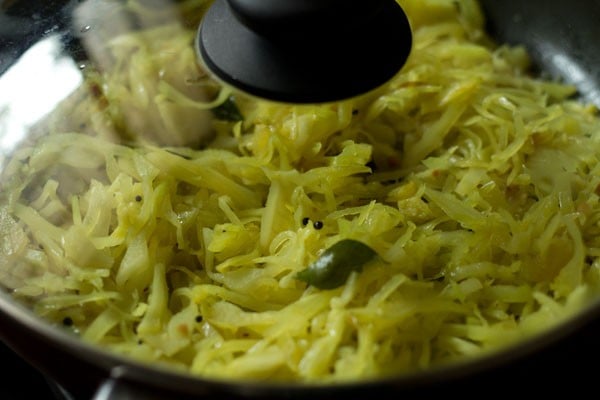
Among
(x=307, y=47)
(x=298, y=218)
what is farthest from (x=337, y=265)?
(x=307, y=47)

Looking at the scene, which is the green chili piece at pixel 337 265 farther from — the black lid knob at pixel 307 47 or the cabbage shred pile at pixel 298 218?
the black lid knob at pixel 307 47

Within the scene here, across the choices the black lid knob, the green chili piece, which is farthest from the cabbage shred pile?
the black lid knob

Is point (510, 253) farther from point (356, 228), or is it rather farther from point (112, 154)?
point (112, 154)

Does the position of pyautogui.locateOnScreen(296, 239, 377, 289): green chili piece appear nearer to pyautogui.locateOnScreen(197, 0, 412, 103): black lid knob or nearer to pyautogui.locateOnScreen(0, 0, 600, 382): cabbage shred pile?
pyautogui.locateOnScreen(0, 0, 600, 382): cabbage shred pile

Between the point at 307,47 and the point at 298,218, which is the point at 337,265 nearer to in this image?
the point at 298,218

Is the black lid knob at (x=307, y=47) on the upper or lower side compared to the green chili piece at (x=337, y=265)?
upper

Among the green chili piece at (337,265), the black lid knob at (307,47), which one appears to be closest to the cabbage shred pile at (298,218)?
the green chili piece at (337,265)

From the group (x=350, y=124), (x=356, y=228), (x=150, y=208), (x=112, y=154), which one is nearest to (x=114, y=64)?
(x=112, y=154)
